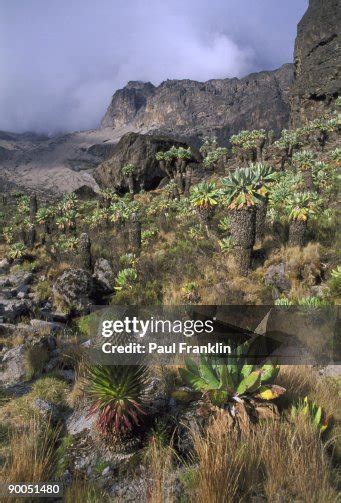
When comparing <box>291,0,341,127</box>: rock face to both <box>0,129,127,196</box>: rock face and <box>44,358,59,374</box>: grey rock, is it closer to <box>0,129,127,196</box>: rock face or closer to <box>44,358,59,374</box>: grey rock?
<box>44,358,59,374</box>: grey rock

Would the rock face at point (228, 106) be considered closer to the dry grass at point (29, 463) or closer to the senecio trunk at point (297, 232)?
the senecio trunk at point (297, 232)

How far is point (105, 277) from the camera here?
18.6m

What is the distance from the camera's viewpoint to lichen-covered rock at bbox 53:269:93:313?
49.9 feet

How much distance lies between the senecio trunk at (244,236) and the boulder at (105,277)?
22.4ft

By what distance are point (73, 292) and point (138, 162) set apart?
48355 millimetres

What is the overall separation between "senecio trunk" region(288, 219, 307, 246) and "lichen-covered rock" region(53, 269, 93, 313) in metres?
9.68

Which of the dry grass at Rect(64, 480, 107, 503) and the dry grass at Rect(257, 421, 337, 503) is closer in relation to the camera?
the dry grass at Rect(257, 421, 337, 503)

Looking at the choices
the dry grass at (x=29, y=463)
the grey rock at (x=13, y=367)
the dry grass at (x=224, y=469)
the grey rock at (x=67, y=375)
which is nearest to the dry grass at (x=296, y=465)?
the dry grass at (x=224, y=469)

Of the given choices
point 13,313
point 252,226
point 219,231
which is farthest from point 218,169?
point 13,313

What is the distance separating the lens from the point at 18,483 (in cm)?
329

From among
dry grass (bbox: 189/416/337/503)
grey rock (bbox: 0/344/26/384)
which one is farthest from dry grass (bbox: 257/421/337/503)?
grey rock (bbox: 0/344/26/384)

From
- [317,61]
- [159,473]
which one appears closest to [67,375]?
[159,473]

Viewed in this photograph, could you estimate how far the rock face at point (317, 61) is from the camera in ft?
200

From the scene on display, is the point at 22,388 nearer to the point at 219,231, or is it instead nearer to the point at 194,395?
the point at 194,395
